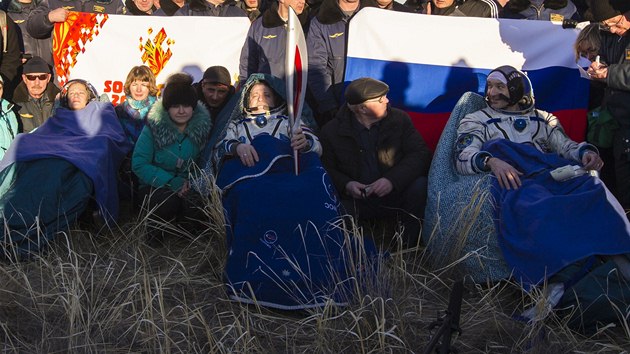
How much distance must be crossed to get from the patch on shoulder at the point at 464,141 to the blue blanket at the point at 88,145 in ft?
6.89

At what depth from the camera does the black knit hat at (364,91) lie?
4871 mm

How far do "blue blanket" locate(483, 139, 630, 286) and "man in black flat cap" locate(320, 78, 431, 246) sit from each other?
650 mm

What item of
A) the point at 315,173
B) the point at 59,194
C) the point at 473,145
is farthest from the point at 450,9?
the point at 59,194

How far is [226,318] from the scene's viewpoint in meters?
3.84

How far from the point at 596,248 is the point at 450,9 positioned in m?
2.88

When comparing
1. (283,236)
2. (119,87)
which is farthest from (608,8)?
(119,87)

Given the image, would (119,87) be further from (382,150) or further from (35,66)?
(382,150)

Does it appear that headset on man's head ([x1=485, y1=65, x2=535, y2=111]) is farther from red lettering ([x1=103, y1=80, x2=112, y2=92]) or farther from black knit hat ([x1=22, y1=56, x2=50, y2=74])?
black knit hat ([x1=22, y1=56, x2=50, y2=74])

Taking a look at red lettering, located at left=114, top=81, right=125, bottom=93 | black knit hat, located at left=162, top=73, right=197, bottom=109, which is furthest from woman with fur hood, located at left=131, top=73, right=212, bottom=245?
red lettering, located at left=114, top=81, right=125, bottom=93

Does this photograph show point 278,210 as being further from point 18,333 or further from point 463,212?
point 18,333

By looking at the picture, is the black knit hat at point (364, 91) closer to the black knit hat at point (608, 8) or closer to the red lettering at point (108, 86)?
the black knit hat at point (608, 8)

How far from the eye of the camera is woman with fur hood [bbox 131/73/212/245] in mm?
5133

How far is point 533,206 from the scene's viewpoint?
161 inches

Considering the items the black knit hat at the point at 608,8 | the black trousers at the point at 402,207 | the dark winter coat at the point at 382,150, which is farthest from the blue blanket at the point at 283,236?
the black knit hat at the point at 608,8
